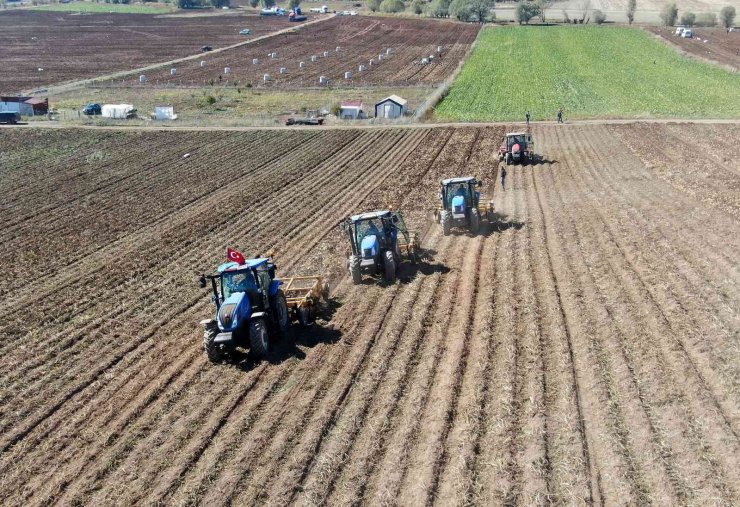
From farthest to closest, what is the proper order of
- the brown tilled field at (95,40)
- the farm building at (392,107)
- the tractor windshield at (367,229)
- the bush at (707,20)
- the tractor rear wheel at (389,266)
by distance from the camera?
the bush at (707,20) → the brown tilled field at (95,40) → the farm building at (392,107) → the tractor windshield at (367,229) → the tractor rear wheel at (389,266)

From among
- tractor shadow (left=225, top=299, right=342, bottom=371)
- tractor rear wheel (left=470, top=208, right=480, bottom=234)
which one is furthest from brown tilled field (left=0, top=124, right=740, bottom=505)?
tractor rear wheel (left=470, top=208, right=480, bottom=234)

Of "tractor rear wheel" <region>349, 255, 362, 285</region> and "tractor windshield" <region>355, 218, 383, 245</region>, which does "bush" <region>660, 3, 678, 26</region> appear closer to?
"tractor windshield" <region>355, 218, 383, 245</region>

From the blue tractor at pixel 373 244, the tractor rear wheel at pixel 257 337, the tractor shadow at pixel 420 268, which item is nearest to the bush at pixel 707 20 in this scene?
the tractor shadow at pixel 420 268

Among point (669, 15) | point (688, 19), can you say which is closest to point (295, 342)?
point (669, 15)

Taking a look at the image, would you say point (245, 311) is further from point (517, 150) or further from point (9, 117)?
point (9, 117)

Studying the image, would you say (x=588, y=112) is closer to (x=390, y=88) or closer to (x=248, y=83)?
(x=390, y=88)

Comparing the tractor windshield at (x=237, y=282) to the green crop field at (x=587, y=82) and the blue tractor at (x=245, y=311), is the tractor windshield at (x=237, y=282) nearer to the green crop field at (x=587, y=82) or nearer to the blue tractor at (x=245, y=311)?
the blue tractor at (x=245, y=311)
